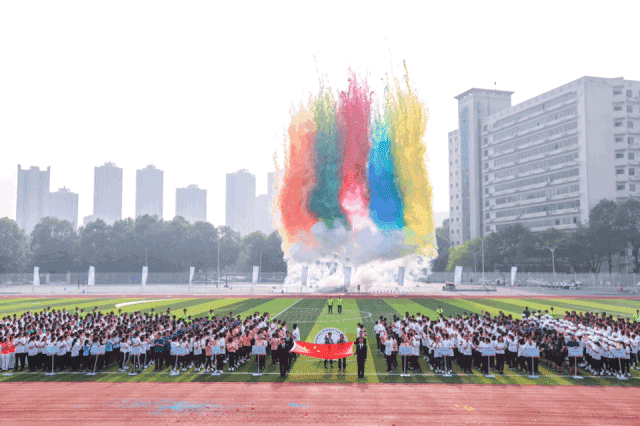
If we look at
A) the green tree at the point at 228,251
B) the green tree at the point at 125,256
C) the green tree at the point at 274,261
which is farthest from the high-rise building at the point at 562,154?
the green tree at the point at 125,256

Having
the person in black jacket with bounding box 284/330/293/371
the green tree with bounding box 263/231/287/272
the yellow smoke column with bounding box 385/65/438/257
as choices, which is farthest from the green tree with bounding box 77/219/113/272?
the person in black jacket with bounding box 284/330/293/371

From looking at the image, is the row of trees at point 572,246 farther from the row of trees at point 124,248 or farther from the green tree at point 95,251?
the green tree at point 95,251

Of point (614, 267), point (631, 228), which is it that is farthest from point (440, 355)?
point (614, 267)

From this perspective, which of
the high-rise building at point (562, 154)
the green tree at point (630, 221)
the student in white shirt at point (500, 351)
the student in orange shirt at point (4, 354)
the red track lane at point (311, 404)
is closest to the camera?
the red track lane at point (311, 404)

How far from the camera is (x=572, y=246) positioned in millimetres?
84688

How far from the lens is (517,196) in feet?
374

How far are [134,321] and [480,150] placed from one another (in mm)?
119426

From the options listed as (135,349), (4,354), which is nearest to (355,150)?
(135,349)

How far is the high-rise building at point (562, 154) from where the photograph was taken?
9469 cm

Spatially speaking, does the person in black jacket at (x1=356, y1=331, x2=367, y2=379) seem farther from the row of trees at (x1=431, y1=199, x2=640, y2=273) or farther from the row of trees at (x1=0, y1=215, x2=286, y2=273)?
the row of trees at (x1=0, y1=215, x2=286, y2=273)

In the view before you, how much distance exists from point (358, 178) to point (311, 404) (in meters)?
60.0

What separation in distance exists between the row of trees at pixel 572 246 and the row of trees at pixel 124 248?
4930 centimetres

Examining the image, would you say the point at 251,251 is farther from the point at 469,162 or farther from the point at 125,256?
the point at 469,162

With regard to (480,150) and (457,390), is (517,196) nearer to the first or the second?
(480,150)
